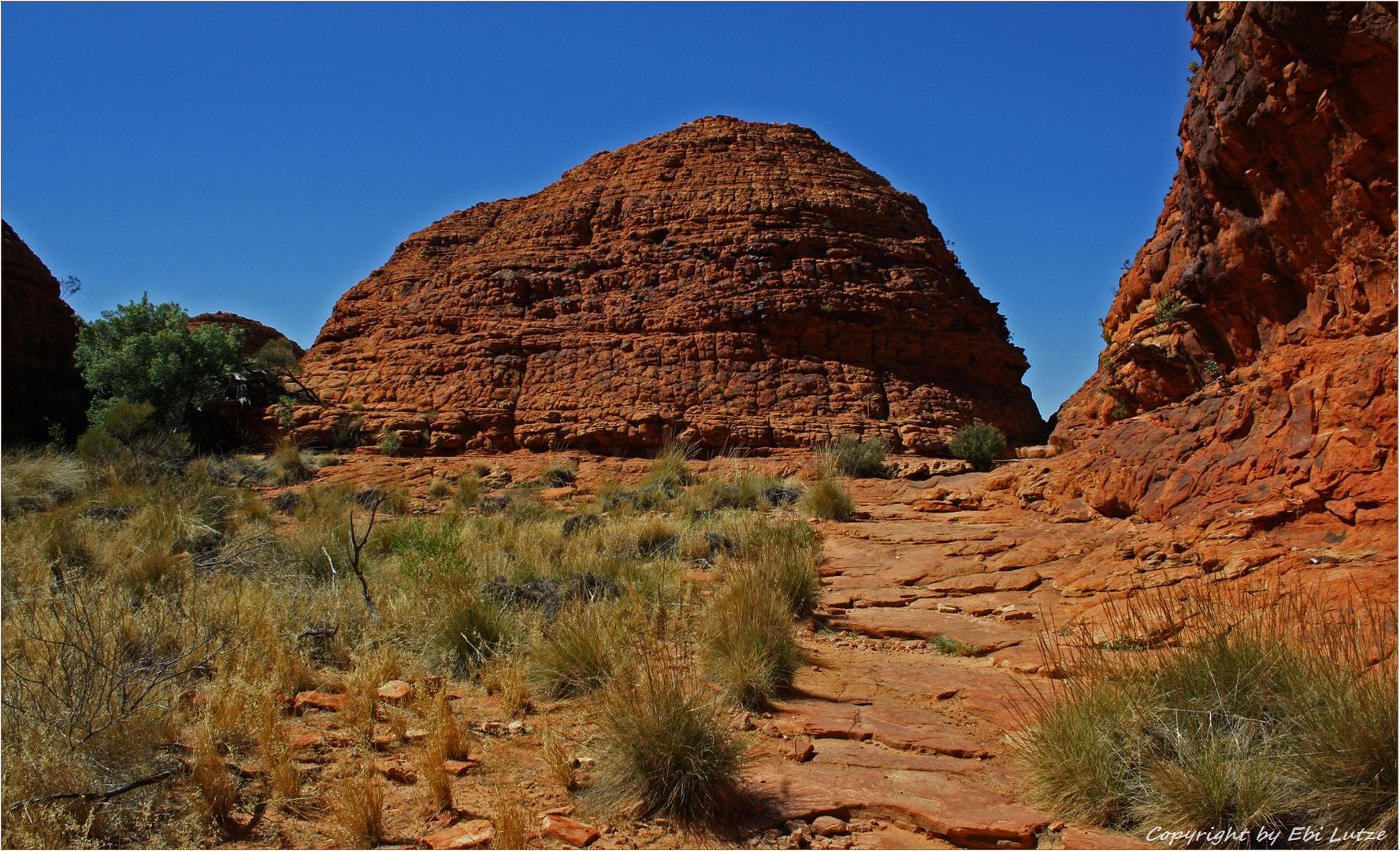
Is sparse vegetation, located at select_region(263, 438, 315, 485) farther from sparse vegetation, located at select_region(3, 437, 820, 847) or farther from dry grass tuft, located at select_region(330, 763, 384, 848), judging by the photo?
dry grass tuft, located at select_region(330, 763, 384, 848)

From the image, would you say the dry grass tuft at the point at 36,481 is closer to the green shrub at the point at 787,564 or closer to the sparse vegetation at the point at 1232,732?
the green shrub at the point at 787,564

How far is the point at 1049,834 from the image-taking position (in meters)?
3.53

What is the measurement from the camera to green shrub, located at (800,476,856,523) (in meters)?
12.5

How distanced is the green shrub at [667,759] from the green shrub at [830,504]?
8570 mm

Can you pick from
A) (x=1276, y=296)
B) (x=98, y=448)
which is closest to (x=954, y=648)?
(x=1276, y=296)

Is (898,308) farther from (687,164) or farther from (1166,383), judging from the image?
(1166,383)

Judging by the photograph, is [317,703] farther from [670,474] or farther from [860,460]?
[860,460]

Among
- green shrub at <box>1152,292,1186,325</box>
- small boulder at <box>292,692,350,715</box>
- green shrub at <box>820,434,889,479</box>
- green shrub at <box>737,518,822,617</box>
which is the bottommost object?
small boulder at <box>292,692,350,715</box>

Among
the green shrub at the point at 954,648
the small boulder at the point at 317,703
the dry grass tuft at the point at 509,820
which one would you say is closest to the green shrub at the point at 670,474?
the green shrub at the point at 954,648

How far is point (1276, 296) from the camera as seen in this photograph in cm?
822

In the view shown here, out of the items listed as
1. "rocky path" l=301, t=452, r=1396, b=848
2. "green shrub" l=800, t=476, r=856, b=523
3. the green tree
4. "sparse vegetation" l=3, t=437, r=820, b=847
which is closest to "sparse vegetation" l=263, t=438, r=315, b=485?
the green tree

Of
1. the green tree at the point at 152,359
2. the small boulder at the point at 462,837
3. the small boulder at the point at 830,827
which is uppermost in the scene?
the green tree at the point at 152,359

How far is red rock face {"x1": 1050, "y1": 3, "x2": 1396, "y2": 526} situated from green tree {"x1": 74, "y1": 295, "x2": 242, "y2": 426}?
24.2 m

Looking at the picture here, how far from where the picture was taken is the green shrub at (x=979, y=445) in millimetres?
18891
